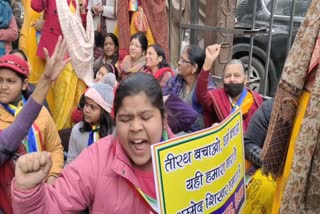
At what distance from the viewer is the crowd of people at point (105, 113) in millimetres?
1662

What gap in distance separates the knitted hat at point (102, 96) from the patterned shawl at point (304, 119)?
→ 5.85 ft

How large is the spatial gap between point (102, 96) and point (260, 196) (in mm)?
1433

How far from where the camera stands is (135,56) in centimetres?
483

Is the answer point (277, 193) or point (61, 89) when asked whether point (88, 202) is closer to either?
point (277, 193)

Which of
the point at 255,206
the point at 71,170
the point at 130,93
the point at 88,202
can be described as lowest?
the point at 255,206

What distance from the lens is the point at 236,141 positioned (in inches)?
70.6

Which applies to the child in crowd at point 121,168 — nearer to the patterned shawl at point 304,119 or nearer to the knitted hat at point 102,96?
the patterned shawl at point 304,119

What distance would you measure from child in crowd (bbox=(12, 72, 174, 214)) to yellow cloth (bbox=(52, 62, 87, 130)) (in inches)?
106

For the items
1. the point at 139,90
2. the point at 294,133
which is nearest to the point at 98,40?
the point at 139,90

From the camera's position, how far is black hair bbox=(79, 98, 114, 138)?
3.11 meters

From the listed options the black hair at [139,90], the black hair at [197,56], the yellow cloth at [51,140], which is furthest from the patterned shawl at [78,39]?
the black hair at [139,90]

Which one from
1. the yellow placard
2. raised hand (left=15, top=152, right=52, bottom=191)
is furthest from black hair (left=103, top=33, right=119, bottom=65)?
raised hand (left=15, top=152, right=52, bottom=191)

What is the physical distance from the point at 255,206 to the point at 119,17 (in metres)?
3.37

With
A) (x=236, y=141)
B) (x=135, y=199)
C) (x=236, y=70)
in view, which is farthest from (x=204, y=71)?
(x=135, y=199)
